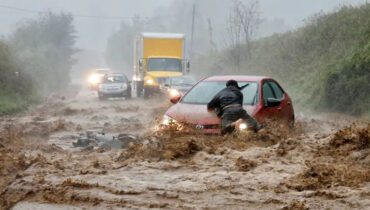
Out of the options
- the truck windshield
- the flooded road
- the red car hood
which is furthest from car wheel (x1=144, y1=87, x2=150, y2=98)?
the flooded road

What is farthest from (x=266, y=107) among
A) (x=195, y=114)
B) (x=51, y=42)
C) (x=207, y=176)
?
(x=51, y=42)

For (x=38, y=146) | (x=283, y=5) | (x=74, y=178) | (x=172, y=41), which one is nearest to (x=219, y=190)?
(x=74, y=178)

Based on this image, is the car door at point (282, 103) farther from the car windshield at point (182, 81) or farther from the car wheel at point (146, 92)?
the car wheel at point (146, 92)

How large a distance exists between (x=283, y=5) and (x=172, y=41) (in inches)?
4747

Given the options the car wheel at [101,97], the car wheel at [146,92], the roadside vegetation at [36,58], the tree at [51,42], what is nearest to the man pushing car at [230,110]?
the roadside vegetation at [36,58]

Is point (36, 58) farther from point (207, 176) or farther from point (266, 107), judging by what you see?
point (207, 176)

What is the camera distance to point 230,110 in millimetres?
9445

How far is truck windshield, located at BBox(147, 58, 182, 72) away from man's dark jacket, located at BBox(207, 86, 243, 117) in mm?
21125

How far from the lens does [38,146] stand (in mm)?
11773

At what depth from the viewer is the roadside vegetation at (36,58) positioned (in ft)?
102

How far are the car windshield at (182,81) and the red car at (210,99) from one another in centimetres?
1441

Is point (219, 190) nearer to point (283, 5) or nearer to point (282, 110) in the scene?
point (282, 110)

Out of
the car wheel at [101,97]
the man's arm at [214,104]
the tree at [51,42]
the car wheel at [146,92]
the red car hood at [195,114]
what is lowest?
the car wheel at [101,97]

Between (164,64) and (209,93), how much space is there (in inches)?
792
